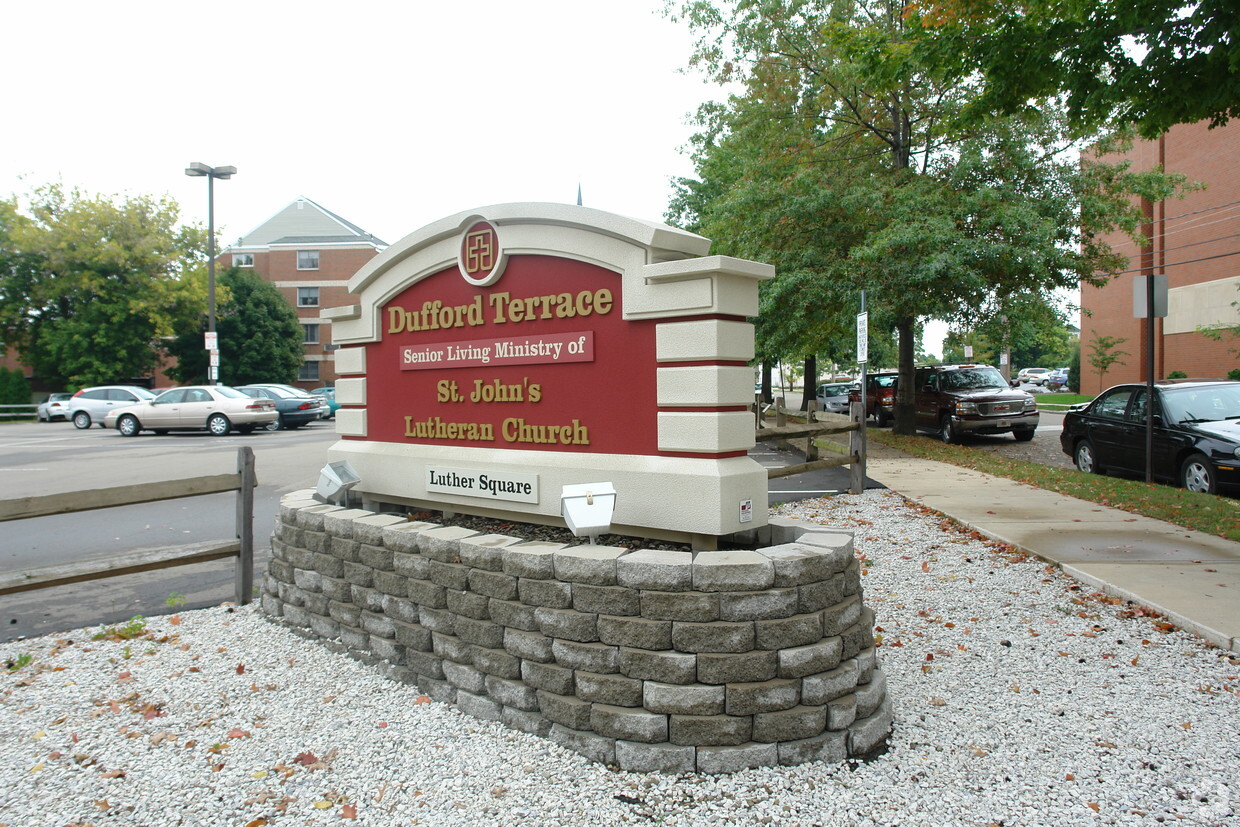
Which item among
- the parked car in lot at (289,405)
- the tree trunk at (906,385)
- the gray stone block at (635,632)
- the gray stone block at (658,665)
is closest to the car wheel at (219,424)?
the parked car in lot at (289,405)

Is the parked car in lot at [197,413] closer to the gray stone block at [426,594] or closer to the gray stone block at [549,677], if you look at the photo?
the gray stone block at [426,594]

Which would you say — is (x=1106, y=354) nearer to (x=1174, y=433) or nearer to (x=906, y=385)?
(x=906, y=385)

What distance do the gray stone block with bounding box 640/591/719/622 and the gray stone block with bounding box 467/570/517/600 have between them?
2.51 ft

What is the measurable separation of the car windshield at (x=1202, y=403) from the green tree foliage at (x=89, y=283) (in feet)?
137

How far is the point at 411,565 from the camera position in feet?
14.6

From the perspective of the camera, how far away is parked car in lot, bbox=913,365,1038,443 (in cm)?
1762

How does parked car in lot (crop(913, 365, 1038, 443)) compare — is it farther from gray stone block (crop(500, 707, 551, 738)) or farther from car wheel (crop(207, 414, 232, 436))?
car wheel (crop(207, 414, 232, 436))

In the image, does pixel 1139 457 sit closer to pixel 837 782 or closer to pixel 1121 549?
pixel 1121 549

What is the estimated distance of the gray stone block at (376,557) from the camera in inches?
182

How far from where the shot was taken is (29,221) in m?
39.4

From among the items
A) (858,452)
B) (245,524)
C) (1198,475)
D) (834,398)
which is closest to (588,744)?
(245,524)

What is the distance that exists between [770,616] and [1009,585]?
359 cm

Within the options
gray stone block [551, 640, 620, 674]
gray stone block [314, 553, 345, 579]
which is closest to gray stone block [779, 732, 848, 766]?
gray stone block [551, 640, 620, 674]

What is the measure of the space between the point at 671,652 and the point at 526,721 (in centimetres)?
88
